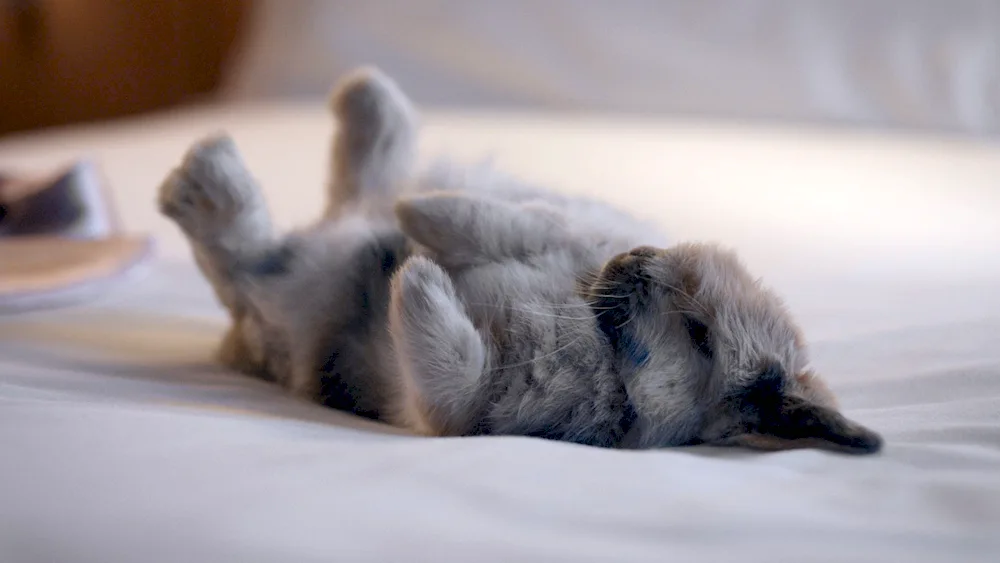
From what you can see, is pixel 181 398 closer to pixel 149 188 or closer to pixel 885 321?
pixel 885 321

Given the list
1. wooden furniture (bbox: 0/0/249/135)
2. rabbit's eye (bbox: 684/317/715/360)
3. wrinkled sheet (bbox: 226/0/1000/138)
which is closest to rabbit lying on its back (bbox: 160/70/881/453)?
rabbit's eye (bbox: 684/317/715/360)

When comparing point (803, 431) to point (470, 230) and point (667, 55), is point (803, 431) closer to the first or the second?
point (470, 230)

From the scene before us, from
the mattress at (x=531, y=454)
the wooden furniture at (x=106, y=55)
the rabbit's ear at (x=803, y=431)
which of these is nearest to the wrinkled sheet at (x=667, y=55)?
the mattress at (x=531, y=454)

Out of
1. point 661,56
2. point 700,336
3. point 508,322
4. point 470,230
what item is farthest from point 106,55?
point 700,336

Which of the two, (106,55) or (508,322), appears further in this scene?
(106,55)

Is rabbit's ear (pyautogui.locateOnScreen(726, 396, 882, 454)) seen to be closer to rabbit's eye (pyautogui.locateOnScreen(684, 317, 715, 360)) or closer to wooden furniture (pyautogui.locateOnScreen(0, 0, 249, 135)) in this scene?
rabbit's eye (pyautogui.locateOnScreen(684, 317, 715, 360))

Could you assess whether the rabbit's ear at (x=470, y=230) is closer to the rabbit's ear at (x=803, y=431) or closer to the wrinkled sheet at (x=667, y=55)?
the rabbit's ear at (x=803, y=431)
